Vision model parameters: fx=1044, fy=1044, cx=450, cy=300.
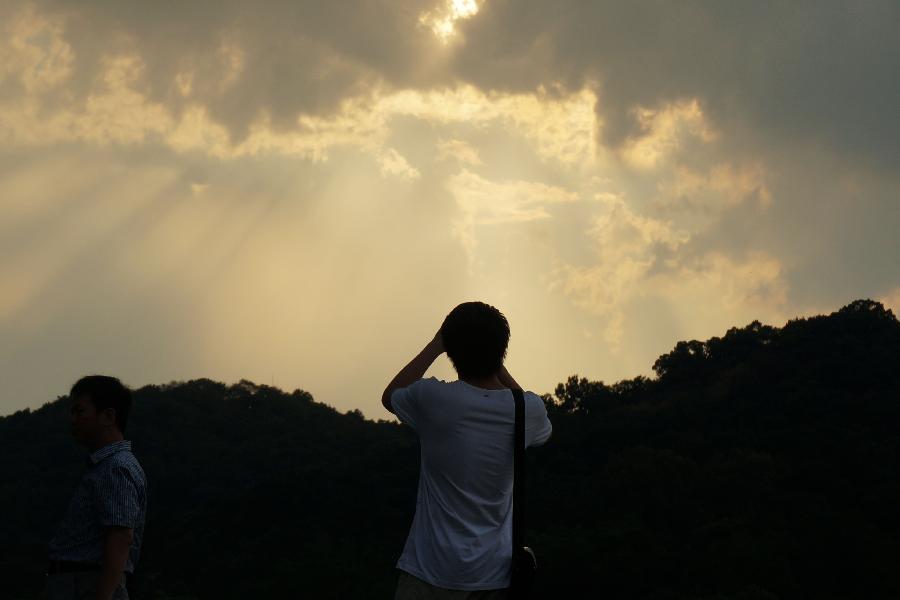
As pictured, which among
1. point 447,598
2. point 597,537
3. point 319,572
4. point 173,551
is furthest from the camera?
point 173,551

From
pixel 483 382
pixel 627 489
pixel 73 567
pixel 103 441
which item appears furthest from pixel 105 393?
pixel 627 489

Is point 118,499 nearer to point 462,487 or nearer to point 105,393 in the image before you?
point 105,393

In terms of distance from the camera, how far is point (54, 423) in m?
93.2

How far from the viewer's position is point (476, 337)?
4.07 m

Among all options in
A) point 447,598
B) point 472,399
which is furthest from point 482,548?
point 472,399

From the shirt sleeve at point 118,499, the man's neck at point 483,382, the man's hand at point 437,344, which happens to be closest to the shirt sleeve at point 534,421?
the man's neck at point 483,382

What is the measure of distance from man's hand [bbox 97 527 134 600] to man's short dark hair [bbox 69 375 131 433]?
55cm

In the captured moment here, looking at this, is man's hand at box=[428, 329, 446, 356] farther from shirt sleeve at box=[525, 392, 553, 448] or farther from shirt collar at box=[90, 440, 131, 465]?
shirt collar at box=[90, 440, 131, 465]

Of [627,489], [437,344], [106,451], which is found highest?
[627,489]

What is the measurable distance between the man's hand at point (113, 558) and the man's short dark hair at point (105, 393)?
0.55m

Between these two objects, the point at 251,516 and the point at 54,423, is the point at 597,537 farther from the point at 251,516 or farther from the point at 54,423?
the point at 54,423

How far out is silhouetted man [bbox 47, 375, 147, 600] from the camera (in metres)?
4.60

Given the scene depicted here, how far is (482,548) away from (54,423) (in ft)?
317

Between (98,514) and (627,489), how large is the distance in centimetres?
5093
